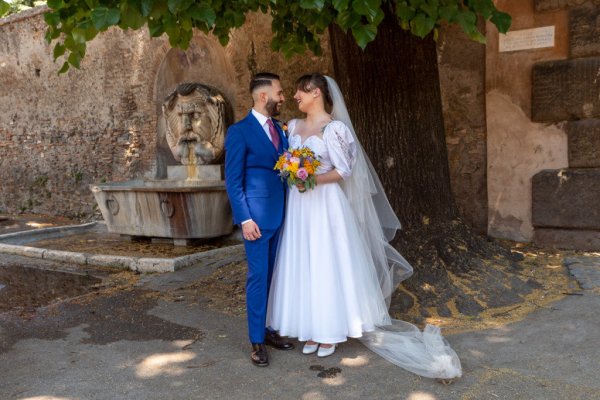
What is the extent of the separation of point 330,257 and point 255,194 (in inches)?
24.5

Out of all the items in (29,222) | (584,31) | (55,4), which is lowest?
(29,222)

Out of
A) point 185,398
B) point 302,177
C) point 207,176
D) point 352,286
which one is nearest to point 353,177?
point 302,177

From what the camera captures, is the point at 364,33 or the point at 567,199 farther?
the point at 567,199

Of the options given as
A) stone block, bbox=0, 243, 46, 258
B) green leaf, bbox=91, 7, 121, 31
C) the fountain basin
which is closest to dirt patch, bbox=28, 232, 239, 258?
the fountain basin

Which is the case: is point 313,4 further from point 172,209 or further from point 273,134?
point 172,209

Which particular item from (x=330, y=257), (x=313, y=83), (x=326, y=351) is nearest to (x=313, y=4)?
(x=313, y=83)

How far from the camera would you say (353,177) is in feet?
12.2

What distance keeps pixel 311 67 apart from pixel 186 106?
7.08ft

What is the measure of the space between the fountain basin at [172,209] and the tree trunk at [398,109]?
3.60 metres

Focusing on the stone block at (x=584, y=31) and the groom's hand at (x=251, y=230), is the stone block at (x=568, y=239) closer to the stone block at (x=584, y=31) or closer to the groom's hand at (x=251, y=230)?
the stone block at (x=584, y=31)

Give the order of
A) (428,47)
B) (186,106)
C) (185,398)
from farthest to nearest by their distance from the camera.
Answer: (186,106) → (428,47) → (185,398)

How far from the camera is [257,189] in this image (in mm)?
3516

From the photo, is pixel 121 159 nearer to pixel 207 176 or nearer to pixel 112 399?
pixel 207 176

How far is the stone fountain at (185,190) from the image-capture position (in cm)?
797
